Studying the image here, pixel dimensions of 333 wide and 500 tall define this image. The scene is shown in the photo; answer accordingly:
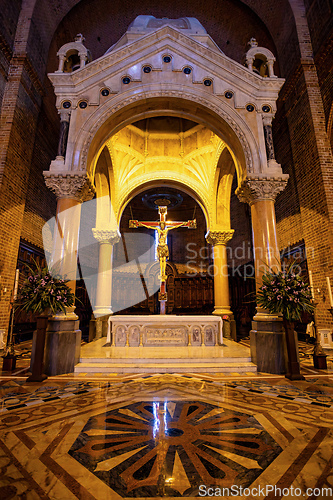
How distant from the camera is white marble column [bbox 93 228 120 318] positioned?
993 cm

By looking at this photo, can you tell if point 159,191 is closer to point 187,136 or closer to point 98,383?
point 187,136

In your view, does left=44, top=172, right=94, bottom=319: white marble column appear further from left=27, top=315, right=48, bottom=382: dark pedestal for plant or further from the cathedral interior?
left=27, top=315, right=48, bottom=382: dark pedestal for plant

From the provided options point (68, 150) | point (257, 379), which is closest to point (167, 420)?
point (257, 379)

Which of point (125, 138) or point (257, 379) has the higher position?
point (125, 138)

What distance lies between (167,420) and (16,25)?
13677 mm

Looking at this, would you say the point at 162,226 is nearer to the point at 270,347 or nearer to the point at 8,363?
the point at 270,347

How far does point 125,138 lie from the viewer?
10.9m

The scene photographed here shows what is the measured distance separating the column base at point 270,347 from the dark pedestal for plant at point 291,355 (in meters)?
0.19

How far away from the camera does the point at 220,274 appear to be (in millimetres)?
10641

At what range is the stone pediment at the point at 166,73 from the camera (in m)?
6.80

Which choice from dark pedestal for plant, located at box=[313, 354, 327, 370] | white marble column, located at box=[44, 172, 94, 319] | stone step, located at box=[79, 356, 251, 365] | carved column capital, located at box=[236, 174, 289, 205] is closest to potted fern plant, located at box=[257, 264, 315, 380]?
dark pedestal for plant, located at box=[313, 354, 327, 370]

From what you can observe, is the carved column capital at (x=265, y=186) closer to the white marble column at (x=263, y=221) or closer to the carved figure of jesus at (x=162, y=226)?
the white marble column at (x=263, y=221)

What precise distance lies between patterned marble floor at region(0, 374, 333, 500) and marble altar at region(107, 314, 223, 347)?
9.49 feet

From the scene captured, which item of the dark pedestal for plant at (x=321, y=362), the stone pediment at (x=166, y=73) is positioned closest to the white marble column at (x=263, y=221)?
the dark pedestal for plant at (x=321, y=362)
